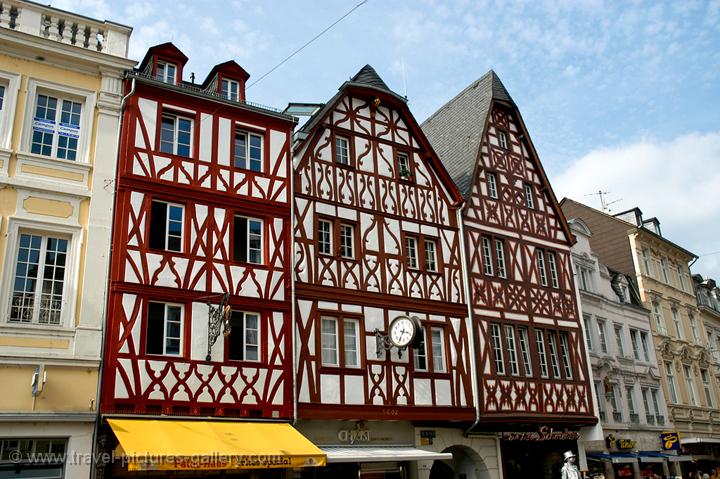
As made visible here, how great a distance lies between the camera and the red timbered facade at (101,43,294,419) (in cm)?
A: 1495

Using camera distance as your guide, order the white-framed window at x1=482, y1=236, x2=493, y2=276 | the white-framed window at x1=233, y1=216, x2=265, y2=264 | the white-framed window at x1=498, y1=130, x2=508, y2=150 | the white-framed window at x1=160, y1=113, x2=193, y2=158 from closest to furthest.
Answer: the white-framed window at x1=160, y1=113, x2=193, y2=158 → the white-framed window at x1=233, y1=216, x2=265, y2=264 → the white-framed window at x1=482, y1=236, x2=493, y2=276 → the white-framed window at x1=498, y1=130, x2=508, y2=150

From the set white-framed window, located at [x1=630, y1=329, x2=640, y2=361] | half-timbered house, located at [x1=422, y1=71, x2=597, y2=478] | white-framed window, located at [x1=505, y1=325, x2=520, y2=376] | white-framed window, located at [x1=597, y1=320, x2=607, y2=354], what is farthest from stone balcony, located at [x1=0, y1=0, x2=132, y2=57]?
white-framed window, located at [x1=630, y1=329, x2=640, y2=361]

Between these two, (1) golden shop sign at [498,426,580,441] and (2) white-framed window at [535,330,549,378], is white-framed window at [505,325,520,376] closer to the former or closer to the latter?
(2) white-framed window at [535,330,549,378]

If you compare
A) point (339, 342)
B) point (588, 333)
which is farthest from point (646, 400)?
point (339, 342)

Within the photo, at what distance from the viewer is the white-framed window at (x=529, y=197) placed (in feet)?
81.2

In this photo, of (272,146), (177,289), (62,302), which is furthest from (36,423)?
(272,146)

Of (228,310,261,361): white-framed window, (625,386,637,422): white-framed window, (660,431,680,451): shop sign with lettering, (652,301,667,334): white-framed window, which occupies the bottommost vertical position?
(660,431,680,451): shop sign with lettering

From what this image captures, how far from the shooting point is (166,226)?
16.2 meters

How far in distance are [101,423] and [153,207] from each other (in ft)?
15.6

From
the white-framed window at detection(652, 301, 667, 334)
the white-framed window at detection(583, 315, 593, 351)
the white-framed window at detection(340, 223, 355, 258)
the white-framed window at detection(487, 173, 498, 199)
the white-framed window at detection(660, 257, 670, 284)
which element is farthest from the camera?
the white-framed window at detection(660, 257, 670, 284)

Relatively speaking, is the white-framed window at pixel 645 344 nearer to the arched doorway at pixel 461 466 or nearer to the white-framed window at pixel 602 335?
the white-framed window at pixel 602 335

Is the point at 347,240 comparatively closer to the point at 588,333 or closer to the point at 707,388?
the point at 588,333

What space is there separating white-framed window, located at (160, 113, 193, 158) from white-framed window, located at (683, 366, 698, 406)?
24.8m

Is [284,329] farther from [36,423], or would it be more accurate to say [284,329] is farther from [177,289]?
[36,423]
